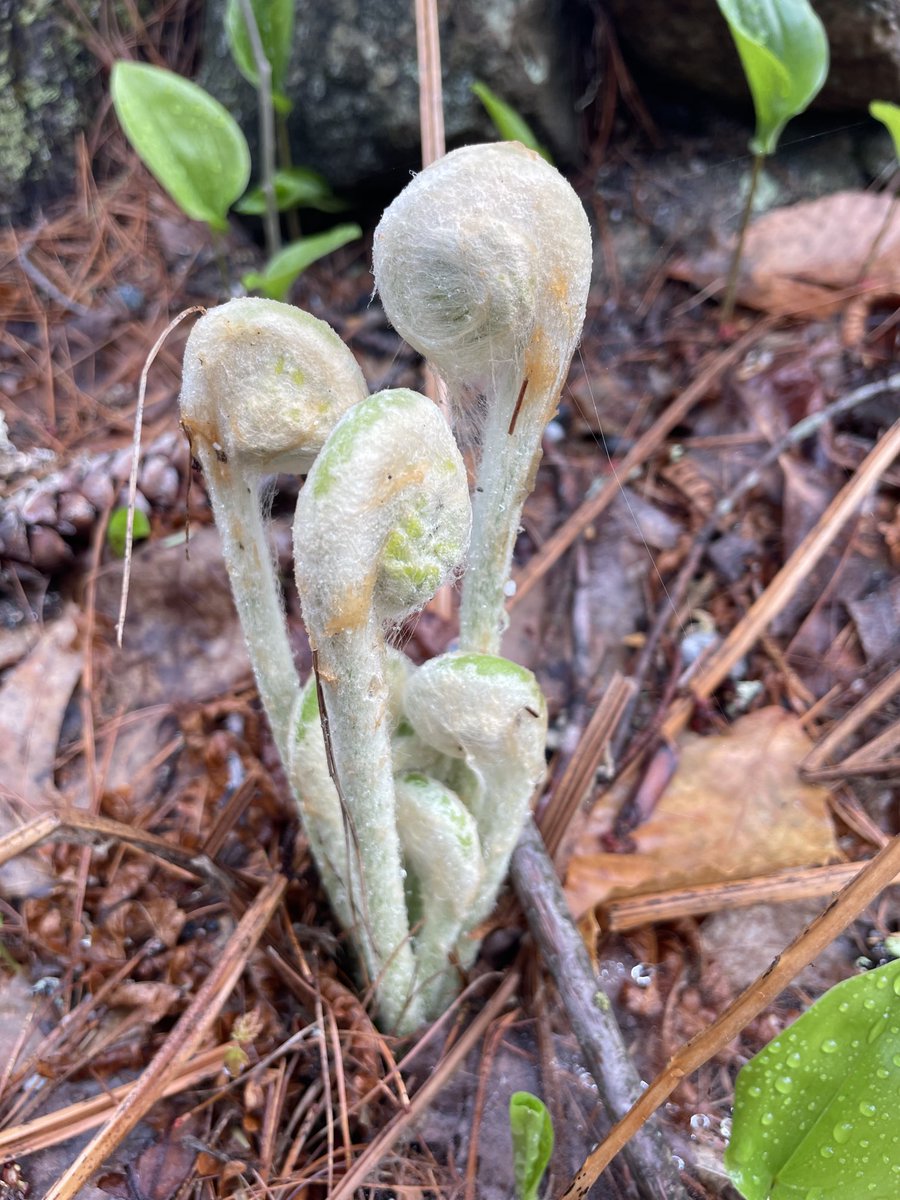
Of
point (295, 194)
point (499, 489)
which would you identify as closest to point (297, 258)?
point (295, 194)

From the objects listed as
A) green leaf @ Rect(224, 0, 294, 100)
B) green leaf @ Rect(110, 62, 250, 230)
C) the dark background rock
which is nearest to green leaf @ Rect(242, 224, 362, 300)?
green leaf @ Rect(110, 62, 250, 230)

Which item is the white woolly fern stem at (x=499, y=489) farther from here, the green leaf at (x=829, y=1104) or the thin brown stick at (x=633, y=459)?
the thin brown stick at (x=633, y=459)

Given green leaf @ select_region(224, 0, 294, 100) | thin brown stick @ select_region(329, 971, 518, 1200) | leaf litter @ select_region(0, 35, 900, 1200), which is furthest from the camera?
green leaf @ select_region(224, 0, 294, 100)

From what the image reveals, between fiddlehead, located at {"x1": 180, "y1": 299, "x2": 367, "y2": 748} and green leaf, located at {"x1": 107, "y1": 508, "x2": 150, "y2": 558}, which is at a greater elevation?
fiddlehead, located at {"x1": 180, "y1": 299, "x2": 367, "y2": 748}

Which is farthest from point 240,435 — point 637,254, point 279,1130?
point 637,254

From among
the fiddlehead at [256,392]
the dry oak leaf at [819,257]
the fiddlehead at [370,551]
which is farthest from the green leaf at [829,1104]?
the dry oak leaf at [819,257]

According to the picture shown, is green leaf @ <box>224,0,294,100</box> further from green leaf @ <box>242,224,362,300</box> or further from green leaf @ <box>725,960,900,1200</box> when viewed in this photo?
green leaf @ <box>725,960,900,1200</box>
